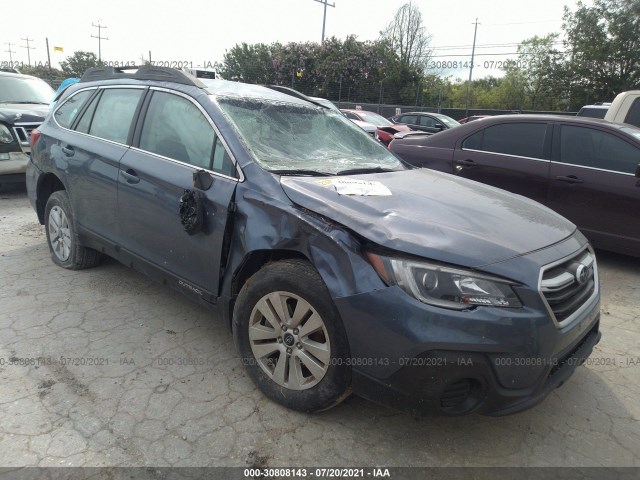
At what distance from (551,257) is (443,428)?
1.03 meters

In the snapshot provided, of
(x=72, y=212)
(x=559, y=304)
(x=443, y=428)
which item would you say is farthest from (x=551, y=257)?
(x=72, y=212)

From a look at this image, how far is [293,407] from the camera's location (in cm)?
250

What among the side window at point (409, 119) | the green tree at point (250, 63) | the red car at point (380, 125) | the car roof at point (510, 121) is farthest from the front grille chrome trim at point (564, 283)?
the green tree at point (250, 63)

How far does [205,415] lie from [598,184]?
14.5ft

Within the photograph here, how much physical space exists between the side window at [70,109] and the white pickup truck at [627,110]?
650 centimetres

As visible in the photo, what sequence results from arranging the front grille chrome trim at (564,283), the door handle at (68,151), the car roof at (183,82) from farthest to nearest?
the door handle at (68,151) → the car roof at (183,82) → the front grille chrome trim at (564,283)

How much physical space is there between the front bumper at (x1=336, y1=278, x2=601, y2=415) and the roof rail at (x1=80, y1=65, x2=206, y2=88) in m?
2.06

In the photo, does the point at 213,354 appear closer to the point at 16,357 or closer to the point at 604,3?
the point at 16,357

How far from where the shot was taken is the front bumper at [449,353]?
6.53 feet

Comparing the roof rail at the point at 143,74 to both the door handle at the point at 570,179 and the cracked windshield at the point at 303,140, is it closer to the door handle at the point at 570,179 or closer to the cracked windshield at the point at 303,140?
the cracked windshield at the point at 303,140

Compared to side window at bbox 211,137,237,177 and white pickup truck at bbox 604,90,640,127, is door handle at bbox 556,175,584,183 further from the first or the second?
side window at bbox 211,137,237,177

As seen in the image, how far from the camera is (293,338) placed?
7.97ft

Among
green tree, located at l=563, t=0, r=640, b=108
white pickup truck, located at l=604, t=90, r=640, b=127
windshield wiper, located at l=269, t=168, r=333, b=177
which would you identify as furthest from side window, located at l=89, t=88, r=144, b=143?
green tree, located at l=563, t=0, r=640, b=108

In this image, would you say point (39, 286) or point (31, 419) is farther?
point (39, 286)
